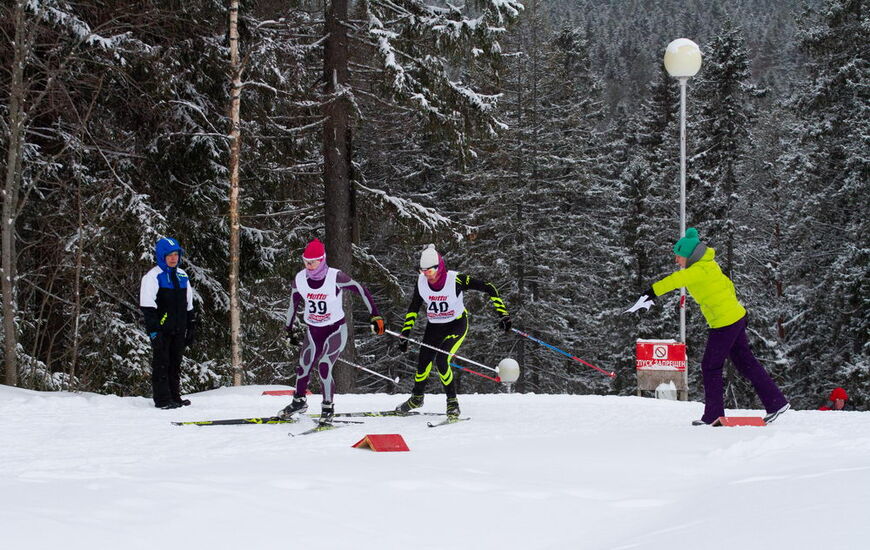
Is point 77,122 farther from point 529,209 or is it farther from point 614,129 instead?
point 614,129

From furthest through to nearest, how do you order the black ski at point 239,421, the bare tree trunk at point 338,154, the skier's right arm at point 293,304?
the bare tree trunk at point 338,154
the skier's right arm at point 293,304
the black ski at point 239,421

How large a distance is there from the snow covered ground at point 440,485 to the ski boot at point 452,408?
0.36 metres

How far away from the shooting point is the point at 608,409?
10.6 meters

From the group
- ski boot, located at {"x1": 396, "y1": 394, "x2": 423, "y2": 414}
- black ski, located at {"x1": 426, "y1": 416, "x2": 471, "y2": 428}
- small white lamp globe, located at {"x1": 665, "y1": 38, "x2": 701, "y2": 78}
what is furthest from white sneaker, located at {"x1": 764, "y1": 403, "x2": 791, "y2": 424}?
small white lamp globe, located at {"x1": 665, "y1": 38, "x2": 701, "y2": 78}

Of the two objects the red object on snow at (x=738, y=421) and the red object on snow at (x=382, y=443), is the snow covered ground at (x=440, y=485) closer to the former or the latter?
the red object on snow at (x=382, y=443)

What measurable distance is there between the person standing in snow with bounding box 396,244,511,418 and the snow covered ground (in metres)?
0.86

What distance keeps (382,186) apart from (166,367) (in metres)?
10.0

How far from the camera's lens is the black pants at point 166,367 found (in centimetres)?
1061

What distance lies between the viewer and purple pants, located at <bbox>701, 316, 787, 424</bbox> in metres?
8.55

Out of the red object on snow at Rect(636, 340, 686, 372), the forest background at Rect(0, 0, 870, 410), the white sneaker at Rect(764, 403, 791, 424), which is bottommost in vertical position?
the white sneaker at Rect(764, 403, 791, 424)

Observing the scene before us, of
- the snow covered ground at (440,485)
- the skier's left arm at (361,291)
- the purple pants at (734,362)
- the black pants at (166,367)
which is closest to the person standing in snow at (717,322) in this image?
the purple pants at (734,362)

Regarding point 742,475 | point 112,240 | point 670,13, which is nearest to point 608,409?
point 742,475

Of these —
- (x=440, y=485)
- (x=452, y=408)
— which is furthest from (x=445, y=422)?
(x=440, y=485)

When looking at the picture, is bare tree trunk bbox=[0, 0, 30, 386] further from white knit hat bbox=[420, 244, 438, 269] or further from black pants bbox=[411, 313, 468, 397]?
white knit hat bbox=[420, 244, 438, 269]
